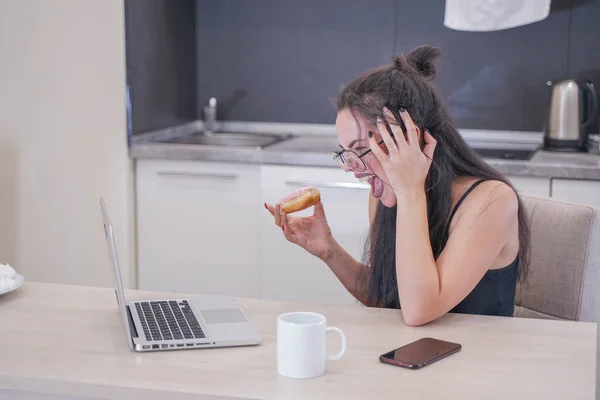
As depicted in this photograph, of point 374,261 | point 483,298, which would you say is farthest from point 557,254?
point 374,261

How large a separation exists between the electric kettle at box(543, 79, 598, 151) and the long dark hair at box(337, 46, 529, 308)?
1.45 meters

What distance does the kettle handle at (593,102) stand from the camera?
332 centimetres

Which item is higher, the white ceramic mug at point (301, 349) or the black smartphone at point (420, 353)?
the white ceramic mug at point (301, 349)

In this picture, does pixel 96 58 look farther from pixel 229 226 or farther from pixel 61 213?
pixel 229 226

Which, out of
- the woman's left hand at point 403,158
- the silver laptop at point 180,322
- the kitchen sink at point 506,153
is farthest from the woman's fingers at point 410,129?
the kitchen sink at point 506,153

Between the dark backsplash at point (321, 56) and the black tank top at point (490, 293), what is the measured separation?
174 cm

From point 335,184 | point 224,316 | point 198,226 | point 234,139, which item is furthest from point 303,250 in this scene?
point 224,316

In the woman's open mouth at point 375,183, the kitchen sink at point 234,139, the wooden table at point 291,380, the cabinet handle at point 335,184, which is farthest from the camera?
the kitchen sink at point 234,139

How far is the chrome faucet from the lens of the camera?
12.7 feet

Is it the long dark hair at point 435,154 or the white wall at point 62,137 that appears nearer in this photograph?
the long dark hair at point 435,154

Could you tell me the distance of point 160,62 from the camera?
3641 mm

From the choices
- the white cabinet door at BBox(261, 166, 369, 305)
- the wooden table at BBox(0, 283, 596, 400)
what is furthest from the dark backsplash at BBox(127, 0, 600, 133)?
→ the wooden table at BBox(0, 283, 596, 400)

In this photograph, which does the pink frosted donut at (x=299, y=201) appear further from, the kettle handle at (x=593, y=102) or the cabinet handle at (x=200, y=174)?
the kettle handle at (x=593, y=102)

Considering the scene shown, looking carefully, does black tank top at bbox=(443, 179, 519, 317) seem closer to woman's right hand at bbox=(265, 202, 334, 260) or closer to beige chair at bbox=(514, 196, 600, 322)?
beige chair at bbox=(514, 196, 600, 322)
